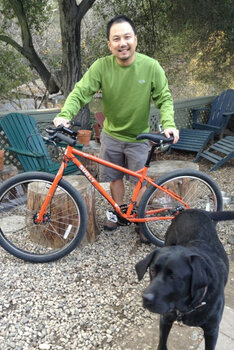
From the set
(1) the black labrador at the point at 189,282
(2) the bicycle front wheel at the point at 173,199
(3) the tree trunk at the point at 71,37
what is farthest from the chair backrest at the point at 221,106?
(1) the black labrador at the point at 189,282

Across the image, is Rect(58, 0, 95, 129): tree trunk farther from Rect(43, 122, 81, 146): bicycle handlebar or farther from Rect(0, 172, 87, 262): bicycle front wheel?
Rect(43, 122, 81, 146): bicycle handlebar

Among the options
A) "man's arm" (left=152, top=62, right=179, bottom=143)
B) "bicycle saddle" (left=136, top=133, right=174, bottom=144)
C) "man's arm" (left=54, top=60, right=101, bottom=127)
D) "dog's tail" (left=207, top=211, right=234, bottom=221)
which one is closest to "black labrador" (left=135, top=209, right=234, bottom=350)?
"dog's tail" (left=207, top=211, right=234, bottom=221)

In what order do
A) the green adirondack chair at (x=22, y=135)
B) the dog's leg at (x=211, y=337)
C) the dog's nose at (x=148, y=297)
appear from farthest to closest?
1. the green adirondack chair at (x=22, y=135)
2. the dog's leg at (x=211, y=337)
3. the dog's nose at (x=148, y=297)

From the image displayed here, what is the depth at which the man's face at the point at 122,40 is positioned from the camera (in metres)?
2.21

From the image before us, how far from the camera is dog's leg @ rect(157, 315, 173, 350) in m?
1.57

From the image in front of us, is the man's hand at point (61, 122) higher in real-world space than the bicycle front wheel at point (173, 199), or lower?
higher

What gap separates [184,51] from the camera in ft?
24.7

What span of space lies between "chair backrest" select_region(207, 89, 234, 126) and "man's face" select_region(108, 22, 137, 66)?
4641 mm

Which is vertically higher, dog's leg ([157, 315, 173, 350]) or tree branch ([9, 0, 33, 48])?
tree branch ([9, 0, 33, 48])

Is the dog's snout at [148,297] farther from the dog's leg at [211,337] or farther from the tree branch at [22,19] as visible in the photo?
the tree branch at [22,19]

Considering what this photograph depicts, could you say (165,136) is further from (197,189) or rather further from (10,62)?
(10,62)

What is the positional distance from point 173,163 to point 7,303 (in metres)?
2.34

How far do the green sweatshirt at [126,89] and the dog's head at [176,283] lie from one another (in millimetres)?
1362

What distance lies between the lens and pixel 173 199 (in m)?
2.66
